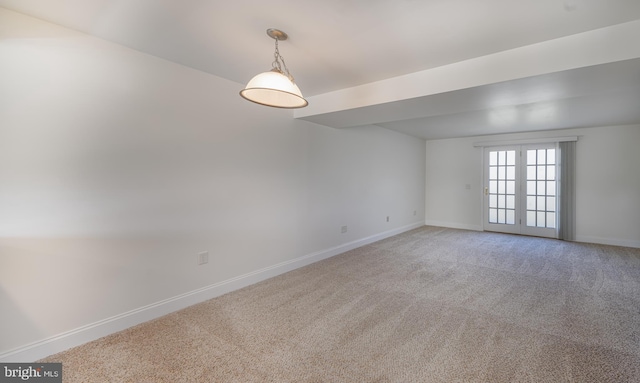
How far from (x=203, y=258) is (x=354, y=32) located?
261 cm

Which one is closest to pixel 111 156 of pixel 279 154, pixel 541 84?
pixel 279 154

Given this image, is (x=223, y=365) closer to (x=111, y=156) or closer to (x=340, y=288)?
(x=340, y=288)

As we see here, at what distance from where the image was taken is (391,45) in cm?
225

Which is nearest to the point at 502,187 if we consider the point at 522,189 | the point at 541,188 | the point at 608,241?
the point at 522,189

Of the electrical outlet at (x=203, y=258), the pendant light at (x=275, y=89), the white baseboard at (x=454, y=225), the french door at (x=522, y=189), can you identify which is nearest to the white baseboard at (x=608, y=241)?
the french door at (x=522, y=189)

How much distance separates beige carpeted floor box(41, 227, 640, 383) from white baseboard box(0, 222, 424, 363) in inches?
3.3

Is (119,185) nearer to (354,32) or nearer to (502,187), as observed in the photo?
(354,32)

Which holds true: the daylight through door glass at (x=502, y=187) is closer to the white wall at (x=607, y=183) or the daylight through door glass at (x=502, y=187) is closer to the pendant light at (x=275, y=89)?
the white wall at (x=607, y=183)

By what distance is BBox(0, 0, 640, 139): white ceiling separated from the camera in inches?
69.9

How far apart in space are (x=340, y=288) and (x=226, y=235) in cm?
148

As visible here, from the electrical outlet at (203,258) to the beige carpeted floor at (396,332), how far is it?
44 cm

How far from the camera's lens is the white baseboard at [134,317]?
1967 millimetres

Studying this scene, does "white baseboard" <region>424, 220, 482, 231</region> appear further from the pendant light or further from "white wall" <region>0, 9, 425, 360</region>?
the pendant light
